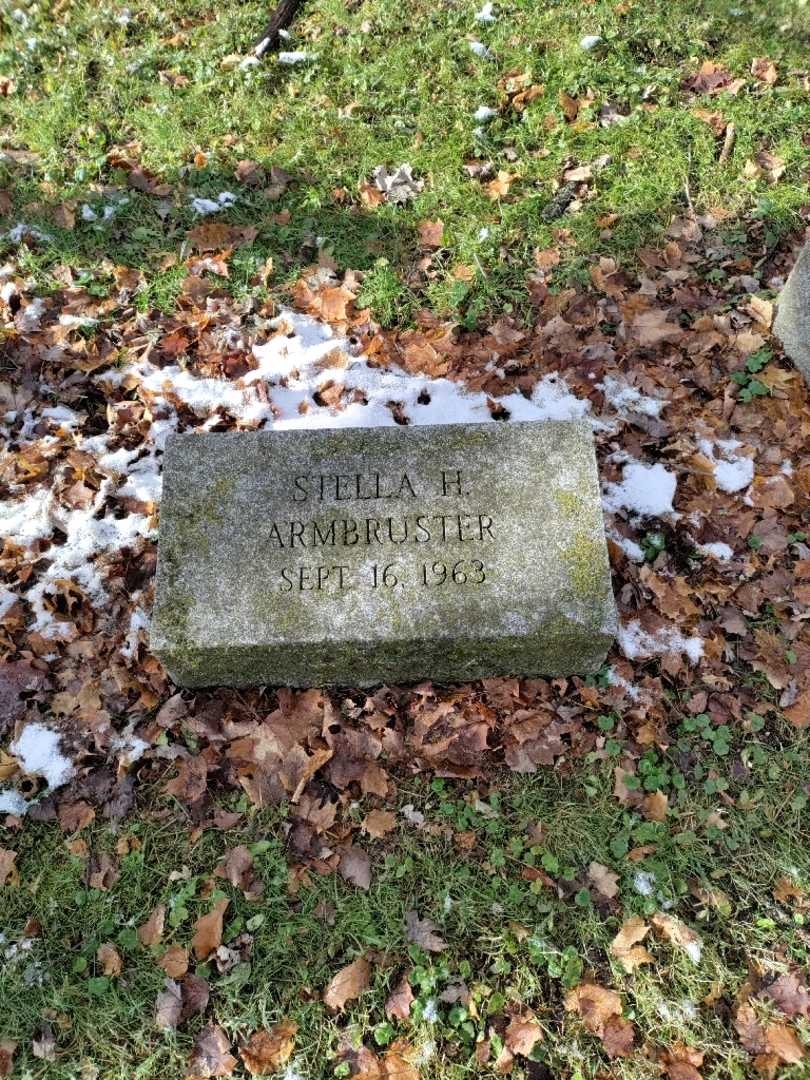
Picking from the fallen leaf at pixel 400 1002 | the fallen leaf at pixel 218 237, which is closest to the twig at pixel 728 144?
the fallen leaf at pixel 218 237

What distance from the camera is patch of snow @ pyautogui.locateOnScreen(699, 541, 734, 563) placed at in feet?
12.0

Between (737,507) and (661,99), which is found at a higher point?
(661,99)

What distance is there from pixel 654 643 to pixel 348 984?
6.31 feet

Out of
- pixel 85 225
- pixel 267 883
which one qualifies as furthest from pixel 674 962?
pixel 85 225

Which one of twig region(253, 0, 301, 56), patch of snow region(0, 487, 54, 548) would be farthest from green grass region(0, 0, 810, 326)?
patch of snow region(0, 487, 54, 548)

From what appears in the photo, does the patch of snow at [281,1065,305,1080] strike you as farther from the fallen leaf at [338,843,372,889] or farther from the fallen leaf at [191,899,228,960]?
the fallen leaf at [338,843,372,889]

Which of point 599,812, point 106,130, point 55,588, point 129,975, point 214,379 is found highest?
point 106,130

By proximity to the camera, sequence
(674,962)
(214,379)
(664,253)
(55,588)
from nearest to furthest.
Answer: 1. (674,962)
2. (55,588)
3. (214,379)
4. (664,253)

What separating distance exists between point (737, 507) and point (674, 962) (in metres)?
2.13

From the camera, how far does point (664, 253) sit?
4715 millimetres

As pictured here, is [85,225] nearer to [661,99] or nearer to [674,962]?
[661,99]

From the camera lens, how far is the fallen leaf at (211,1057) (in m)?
2.62

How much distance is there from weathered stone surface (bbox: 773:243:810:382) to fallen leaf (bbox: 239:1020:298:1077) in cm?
404

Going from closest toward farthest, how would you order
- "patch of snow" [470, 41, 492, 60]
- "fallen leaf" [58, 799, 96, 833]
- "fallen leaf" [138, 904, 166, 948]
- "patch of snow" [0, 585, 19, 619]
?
"fallen leaf" [138, 904, 166, 948] < "fallen leaf" [58, 799, 96, 833] < "patch of snow" [0, 585, 19, 619] < "patch of snow" [470, 41, 492, 60]
